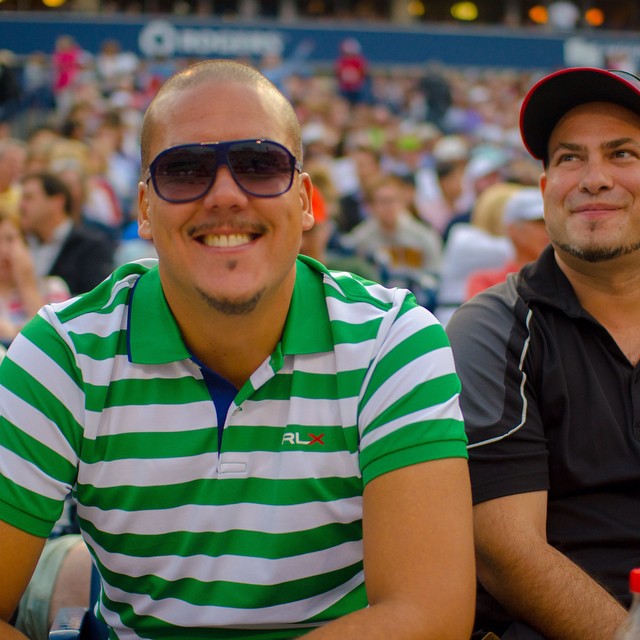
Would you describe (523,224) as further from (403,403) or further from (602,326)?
(403,403)

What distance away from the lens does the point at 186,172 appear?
182 centimetres

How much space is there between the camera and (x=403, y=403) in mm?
1793

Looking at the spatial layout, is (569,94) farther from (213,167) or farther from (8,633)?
(8,633)

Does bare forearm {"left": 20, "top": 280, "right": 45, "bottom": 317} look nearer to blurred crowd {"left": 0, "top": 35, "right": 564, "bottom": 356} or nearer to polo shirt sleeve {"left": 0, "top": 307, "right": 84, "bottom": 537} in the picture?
blurred crowd {"left": 0, "top": 35, "right": 564, "bottom": 356}

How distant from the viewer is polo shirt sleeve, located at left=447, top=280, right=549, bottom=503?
215 centimetres

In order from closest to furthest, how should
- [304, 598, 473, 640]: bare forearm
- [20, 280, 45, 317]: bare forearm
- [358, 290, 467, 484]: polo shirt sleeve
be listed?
1. [304, 598, 473, 640]: bare forearm
2. [358, 290, 467, 484]: polo shirt sleeve
3. [20, 280, 45, 317]: bare forearm

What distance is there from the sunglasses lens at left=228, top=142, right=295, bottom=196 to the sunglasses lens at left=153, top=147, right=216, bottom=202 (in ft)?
0.15

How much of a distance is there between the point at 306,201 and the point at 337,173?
34.6ft

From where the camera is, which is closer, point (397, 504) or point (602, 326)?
point (397, 504)

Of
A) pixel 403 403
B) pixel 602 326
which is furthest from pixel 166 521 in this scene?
pixel 602 326

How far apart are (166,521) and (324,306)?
0.54 m

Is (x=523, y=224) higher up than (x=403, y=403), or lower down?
higher up

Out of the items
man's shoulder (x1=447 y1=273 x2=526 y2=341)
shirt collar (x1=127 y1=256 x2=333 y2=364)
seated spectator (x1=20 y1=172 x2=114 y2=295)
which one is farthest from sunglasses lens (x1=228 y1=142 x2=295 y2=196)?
seated spectator (x1=20 y1=172 x2=114 y2=295)

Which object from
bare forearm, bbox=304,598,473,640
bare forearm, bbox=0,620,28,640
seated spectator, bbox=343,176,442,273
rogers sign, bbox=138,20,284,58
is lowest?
bare forearm, bbox=0,620,28,640
